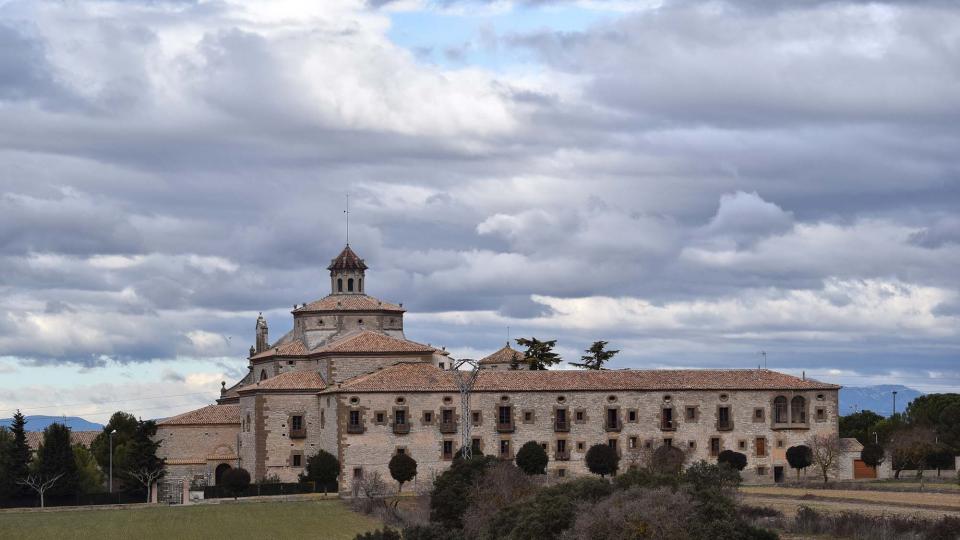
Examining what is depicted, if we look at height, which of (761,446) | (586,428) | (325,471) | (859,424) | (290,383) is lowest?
(325,471)

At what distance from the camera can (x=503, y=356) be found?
350ft

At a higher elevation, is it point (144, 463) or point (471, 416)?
point (471, 416)

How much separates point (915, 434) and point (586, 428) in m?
20.6

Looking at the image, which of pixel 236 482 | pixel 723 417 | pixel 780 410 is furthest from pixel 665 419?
pixel 236 482

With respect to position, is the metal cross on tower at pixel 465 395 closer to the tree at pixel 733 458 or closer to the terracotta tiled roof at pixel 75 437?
the tree at pixel 733 458

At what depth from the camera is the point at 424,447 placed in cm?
8575

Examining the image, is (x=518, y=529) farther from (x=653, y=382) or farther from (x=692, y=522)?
(x=653, y=382)

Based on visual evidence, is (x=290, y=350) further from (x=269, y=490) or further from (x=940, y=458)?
(x=940, y=458)

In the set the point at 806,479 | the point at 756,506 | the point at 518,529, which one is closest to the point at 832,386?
the point at 806,479

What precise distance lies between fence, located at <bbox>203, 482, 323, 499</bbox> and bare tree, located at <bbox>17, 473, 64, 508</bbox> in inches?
306

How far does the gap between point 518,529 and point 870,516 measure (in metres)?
13.1

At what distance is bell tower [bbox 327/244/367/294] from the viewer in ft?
334

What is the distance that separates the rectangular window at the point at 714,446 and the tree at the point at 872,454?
869 centimetres

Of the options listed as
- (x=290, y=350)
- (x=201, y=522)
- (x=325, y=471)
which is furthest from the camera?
(x=290, y=350)
